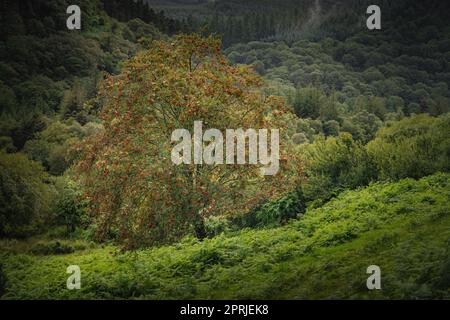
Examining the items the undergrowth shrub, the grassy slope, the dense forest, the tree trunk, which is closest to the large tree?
the dense forest

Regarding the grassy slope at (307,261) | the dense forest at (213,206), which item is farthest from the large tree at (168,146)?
the grassy slope at (307,261)

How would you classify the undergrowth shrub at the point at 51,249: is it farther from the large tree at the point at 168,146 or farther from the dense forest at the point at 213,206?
the large tree at the point at 168,146

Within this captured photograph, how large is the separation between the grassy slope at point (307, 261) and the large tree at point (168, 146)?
1.11 metres

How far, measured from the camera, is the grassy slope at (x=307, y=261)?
1170cm

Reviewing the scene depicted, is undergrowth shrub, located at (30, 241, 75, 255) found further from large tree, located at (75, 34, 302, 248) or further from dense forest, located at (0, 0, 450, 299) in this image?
large tree, located at (75, 34, 302, 248)

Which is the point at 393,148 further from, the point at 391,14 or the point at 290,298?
the point at 391,14

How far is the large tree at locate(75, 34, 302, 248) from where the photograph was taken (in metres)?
16.2

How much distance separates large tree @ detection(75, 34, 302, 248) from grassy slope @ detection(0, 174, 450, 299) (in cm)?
111

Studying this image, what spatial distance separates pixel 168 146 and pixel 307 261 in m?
4.86

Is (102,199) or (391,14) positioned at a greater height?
(391,14)

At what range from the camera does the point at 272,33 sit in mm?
147000

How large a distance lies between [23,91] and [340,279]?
60080 millimetres

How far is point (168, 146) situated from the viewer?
53.1ft
